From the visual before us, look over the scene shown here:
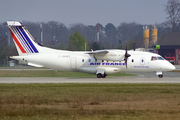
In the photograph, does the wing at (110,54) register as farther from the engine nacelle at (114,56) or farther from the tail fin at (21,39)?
the tail fin at (21,39)

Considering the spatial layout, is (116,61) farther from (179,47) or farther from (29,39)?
(179,47)

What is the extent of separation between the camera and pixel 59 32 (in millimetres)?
133875

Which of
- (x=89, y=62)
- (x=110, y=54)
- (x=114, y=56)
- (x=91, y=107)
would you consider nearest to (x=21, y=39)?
(x=89, y=62)

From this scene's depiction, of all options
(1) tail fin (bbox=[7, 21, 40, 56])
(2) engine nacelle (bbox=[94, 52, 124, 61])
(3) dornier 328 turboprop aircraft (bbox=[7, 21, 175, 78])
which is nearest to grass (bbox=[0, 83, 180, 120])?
(2) engine nacelle (bbox=[94, 52, 124, 61])

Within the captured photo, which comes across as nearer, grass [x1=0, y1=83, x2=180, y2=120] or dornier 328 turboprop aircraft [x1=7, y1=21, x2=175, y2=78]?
grass [x1=0, y1=83, x2=180, y2=120]

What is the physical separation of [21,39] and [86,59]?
8258mm

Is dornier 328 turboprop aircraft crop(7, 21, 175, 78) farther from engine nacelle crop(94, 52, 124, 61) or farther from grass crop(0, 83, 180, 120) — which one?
grass crop(0, 83, 180, 120)

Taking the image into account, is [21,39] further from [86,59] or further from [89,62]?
[89,62]

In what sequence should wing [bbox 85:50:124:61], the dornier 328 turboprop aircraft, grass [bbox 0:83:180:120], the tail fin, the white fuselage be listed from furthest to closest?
the tail fin → the white fuselage → the dornier 328 turboprop aircraft → wing [bbox 85:50:124:61] → grass [bbox 0:83:180:120]

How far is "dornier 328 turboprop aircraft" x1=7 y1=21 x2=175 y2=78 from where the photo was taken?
106 ft

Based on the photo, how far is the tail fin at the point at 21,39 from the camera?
32.9 metres

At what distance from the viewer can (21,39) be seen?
33.1 m

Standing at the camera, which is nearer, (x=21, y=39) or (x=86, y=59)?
(x=21, y=39)

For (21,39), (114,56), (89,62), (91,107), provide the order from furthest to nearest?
(89,62)
(21,39)
(114,56)
(91,107)
